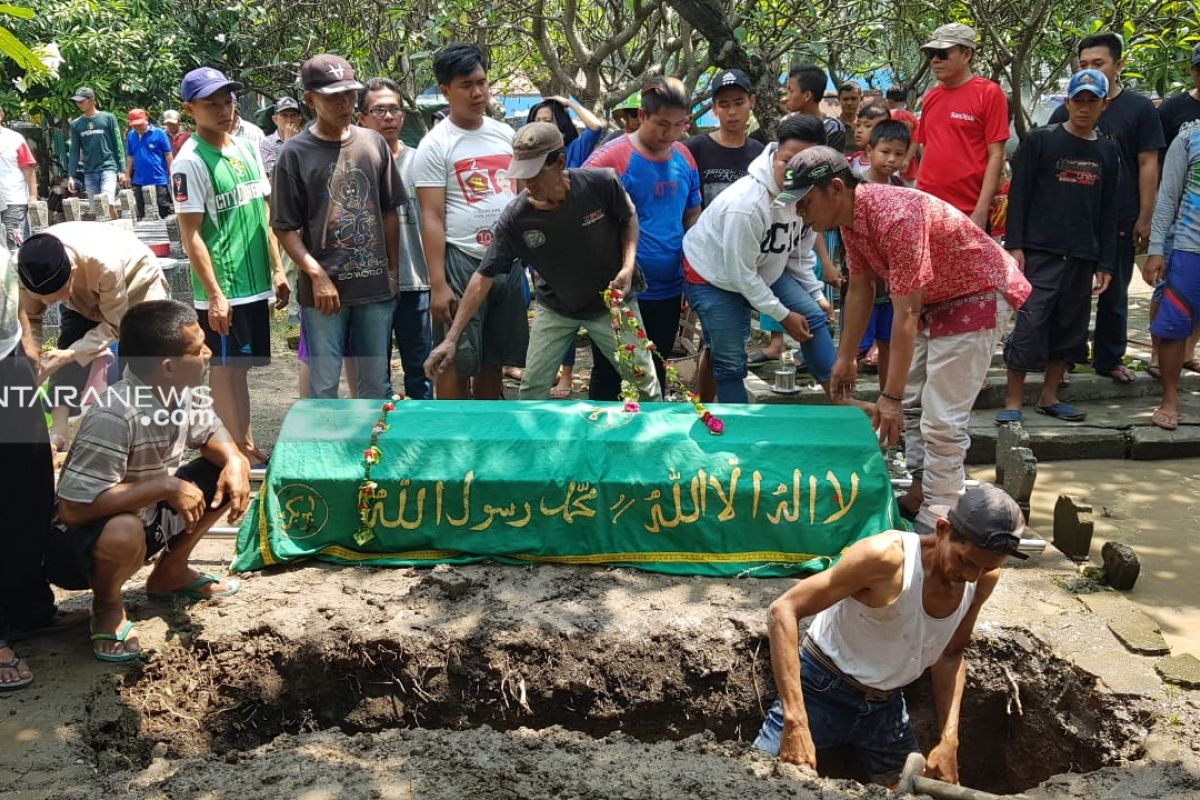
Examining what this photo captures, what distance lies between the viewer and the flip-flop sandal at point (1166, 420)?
20.0ft

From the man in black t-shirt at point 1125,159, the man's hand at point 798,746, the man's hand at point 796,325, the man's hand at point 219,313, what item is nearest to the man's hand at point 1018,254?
the man in black t-shirt at point 1125,159

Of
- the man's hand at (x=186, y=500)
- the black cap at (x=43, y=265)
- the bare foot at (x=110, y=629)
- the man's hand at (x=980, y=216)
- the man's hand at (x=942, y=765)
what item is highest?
the man's hand at (x=980, y=216)

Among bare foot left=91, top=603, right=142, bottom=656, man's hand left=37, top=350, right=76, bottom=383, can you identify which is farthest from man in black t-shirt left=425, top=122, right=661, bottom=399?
bare foot left=91, top=603, right=142, bottom=656

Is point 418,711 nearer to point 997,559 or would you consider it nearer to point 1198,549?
point 997,559

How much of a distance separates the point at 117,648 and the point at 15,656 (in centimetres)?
32

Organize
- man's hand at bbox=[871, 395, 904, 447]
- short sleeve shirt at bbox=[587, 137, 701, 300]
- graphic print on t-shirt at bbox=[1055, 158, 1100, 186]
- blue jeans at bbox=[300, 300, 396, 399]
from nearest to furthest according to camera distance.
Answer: man's hand at bbox=[871, 395, 904, 447]
blue jeans at bbox=[300, 300, 396, 399]
short sleeve shirt at bbox=[587, 137, 701, 300]
graphic print on t-shirt at bbox=[1055, 158, 1100, 186]

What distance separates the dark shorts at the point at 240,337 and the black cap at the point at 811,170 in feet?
8.91

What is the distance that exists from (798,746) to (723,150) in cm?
387

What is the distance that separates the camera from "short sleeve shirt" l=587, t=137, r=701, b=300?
5.55 metres

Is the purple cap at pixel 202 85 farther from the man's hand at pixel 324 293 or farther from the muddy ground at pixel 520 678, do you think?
the muddy ground at pixel 520 678

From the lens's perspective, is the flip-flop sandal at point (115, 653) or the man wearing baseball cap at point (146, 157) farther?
the man wearing baseball cap at point (146, 157)

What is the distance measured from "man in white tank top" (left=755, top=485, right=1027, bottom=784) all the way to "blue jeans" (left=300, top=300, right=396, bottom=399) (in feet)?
8.86

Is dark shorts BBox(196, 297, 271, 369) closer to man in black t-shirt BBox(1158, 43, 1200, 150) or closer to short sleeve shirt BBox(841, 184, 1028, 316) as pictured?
short sleeve shirt BBox(841, 184, 1028, 316)

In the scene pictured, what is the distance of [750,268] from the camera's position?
5.06 meters
